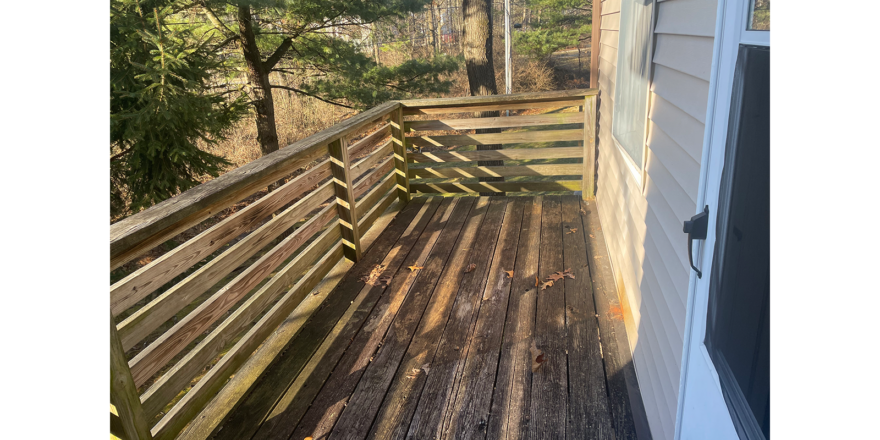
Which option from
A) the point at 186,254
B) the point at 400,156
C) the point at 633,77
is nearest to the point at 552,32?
the point at 400,156

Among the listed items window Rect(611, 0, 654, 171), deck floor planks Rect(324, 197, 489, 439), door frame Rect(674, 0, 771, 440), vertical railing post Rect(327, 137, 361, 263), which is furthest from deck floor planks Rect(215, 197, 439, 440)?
window Rect(611, 0, 654, 171)

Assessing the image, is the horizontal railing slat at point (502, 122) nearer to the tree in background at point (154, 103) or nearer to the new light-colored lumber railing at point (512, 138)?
the new light-colored lumber railing at point (512, 138)

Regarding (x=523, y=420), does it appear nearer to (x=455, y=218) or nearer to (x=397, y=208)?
(x=455, y=218)

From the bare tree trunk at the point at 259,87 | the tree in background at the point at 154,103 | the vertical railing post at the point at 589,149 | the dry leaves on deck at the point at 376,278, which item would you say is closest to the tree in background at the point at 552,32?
the bare tree trunk at the point at 259,87

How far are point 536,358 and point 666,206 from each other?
1.02m

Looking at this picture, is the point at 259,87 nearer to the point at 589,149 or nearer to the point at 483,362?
the point at 589,149

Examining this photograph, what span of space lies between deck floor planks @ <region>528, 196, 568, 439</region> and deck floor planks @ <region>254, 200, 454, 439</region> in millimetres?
883

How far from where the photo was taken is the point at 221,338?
243 cm

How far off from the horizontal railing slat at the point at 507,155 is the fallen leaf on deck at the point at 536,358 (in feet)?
8.59

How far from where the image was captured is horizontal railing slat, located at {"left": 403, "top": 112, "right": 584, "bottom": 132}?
5.00 m

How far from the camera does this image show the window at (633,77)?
2631 mm

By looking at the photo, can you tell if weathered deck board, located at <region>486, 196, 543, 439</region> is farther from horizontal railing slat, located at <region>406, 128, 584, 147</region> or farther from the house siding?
horizontal railing slat, located at <region>406, 128, 584, 147</region>
